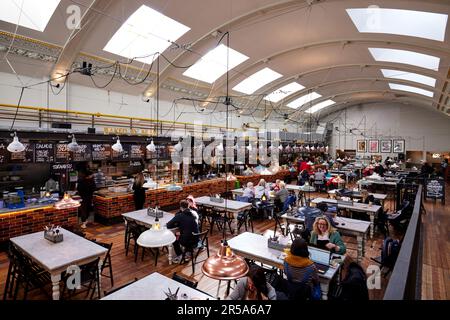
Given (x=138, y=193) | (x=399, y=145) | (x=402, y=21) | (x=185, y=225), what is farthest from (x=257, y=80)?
(x=399, y=145)

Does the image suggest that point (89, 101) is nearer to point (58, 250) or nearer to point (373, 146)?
point (58, 250)

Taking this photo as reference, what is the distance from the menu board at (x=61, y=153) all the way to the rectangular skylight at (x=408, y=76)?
Result: 14532 mm

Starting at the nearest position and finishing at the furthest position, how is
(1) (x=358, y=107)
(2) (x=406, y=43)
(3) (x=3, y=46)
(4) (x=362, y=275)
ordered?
1. (4) (x=362, y=275)
2. (3) (x=3, y=46)
3. (2) (x=406, y=43)
4. (1) (x=358, y=107)

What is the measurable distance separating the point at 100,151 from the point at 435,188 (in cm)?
1232

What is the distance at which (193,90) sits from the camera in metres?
12.2

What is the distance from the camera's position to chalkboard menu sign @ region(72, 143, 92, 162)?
7750 millimetres

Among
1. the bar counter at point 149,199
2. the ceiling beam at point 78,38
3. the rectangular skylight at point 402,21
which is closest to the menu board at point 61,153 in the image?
the bar counter at point 149,199

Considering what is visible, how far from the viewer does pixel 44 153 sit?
7.06m

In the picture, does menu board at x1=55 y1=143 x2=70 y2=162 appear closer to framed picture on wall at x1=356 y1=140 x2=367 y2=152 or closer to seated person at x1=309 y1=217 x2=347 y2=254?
seated person at x1=309 y1=217 x2=347 y2=254

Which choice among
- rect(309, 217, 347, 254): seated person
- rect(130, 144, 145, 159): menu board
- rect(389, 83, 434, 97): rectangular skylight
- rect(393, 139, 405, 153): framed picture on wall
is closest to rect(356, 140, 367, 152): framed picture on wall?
rect(393, 139, 405, 153): framed picture on wall

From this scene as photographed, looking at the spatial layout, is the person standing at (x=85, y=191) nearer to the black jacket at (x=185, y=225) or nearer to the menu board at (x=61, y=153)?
the menu board at (x=61, y=153)
